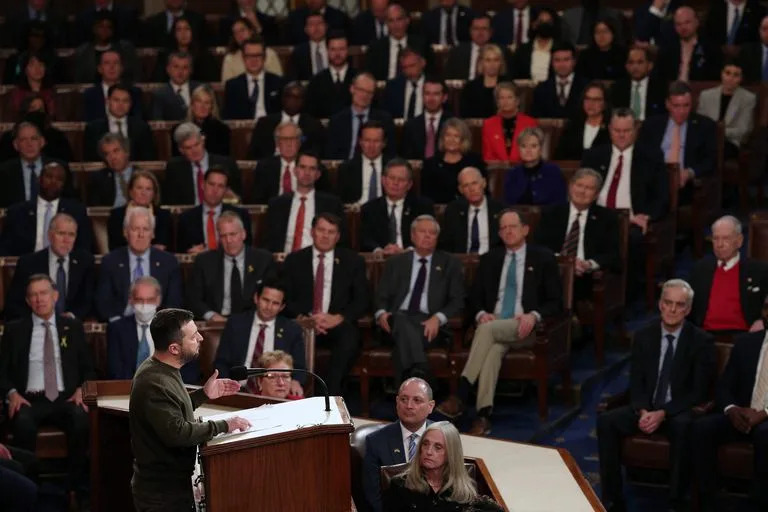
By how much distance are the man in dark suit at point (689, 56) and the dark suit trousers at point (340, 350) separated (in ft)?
9.61

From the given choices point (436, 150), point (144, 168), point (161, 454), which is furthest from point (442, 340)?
point (161, 454)

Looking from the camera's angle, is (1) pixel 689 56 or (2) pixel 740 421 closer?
(2) pixel 740 421

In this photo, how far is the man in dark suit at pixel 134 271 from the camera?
19.5 ft

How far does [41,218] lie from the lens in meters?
6.62

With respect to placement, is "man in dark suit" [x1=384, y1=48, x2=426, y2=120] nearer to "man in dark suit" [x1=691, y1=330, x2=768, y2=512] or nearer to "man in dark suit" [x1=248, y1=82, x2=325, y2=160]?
"man in dark suit" [x1=248, y1=82, x2=325, y2=160]

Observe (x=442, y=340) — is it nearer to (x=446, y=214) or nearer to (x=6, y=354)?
(x=446, y=214)

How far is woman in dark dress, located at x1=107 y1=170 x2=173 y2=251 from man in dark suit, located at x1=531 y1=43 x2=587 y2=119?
2.29 m

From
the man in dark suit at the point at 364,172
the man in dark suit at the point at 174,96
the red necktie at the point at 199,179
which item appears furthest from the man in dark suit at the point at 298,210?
the man in dark suit at the point at 174,96

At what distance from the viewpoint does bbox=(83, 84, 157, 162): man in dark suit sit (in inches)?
299

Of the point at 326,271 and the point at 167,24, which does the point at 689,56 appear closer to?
the point at 326,271

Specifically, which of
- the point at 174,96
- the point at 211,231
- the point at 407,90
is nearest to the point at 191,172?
the point at 211,231

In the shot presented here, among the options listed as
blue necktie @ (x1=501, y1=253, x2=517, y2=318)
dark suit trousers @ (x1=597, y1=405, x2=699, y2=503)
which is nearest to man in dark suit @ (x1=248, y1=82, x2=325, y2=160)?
blue necktie @ (x1=501, y1=253, x2=517, y2=318)

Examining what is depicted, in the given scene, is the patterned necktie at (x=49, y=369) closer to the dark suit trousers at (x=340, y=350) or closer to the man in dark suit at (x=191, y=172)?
the dark suit trousers at (x=340, y=350)

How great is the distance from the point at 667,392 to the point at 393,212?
71.2 inches
